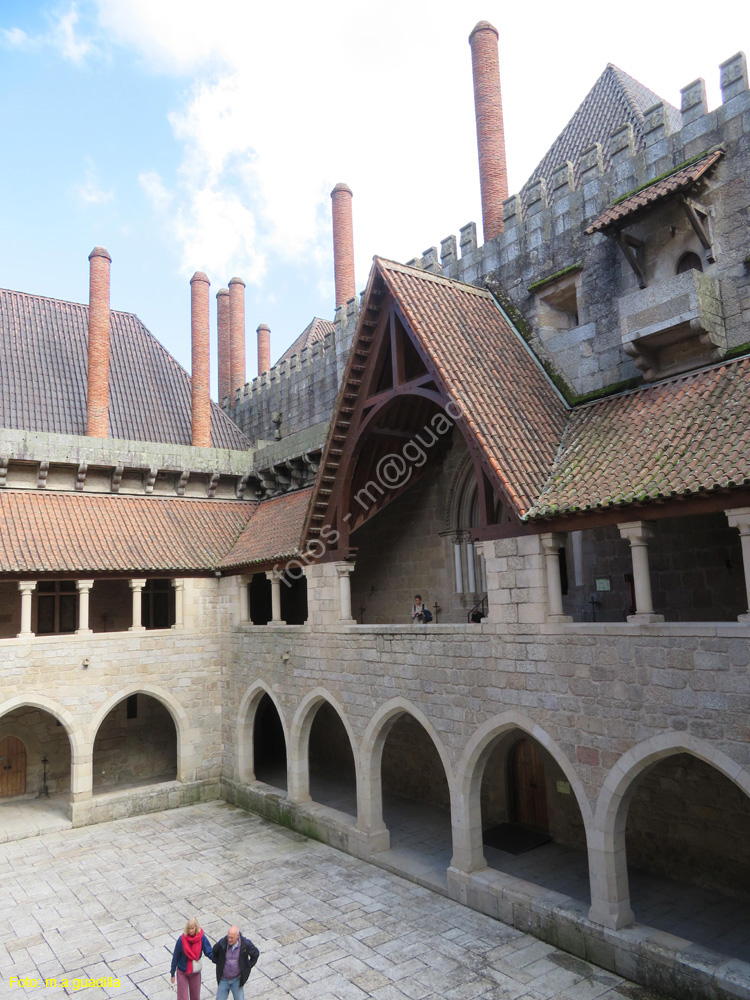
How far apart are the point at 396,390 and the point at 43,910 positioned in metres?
9.91

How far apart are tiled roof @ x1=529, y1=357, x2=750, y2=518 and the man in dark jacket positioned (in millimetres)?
5895

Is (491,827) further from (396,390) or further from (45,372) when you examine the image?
(45,372)

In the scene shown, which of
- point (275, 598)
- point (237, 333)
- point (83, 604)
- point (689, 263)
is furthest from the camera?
point (237, 333)

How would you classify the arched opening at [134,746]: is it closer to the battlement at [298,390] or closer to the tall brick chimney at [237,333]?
the battlement at [298,390]

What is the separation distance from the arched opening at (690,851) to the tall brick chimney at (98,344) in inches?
590

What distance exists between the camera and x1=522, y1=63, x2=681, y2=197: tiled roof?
16391 millimetres

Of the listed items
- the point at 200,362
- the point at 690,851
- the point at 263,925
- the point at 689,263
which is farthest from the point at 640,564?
the point at 200,362

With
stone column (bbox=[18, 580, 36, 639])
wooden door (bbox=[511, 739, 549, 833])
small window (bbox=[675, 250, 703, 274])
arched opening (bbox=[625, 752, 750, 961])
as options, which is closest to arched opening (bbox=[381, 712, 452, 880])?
wooden door (bbox=[511, 739, 549, 833])

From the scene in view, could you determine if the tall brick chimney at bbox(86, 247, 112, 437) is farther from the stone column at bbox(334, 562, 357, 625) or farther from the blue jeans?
the blue jeans

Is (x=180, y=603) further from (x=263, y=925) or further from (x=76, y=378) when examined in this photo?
(x=263, y=925)

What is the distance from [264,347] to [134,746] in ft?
50.6

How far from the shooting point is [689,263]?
10.8 metres

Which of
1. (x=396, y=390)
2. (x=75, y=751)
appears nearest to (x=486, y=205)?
(x=396, y=390)

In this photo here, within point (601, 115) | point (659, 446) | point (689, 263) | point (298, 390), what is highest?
point (601, 115)
